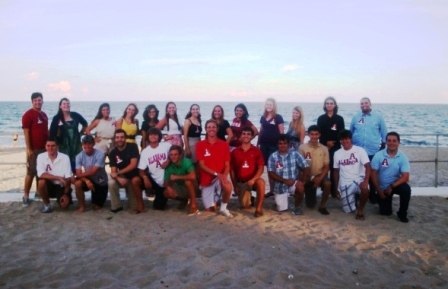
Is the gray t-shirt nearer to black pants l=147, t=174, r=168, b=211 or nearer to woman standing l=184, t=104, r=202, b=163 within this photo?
black pants l=147, t=174, r=168, b=211

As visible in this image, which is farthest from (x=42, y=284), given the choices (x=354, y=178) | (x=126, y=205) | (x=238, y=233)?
A: (x=354, y=178)

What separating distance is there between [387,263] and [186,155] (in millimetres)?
3321

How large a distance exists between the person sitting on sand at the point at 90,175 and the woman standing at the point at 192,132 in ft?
4.18

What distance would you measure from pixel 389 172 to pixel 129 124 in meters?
3.85

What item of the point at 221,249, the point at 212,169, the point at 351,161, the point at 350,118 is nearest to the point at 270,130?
the point at 212,169

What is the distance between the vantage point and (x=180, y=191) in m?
5.82

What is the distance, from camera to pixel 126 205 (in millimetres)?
→ 6113

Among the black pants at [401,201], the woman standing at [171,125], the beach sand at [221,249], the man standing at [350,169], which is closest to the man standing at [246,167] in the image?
the beach sand at [221,249]

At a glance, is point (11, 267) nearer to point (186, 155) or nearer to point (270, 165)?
point (186, 155)

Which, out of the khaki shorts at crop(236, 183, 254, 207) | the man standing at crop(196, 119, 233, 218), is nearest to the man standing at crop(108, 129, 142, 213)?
the man standing at crop(196, 119, 233, 218)

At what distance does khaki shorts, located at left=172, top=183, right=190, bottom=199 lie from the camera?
580cm

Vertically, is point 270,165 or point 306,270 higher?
point 270,165

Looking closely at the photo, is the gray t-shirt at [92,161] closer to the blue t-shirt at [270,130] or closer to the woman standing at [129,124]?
the woman standing at [129,124]

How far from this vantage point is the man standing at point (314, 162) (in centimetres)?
577
